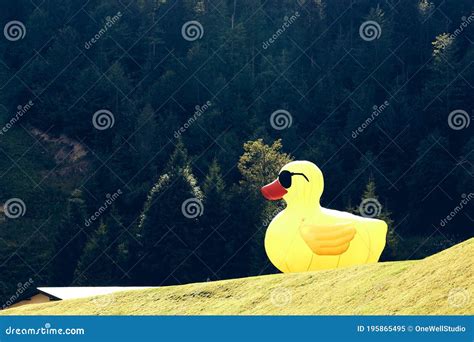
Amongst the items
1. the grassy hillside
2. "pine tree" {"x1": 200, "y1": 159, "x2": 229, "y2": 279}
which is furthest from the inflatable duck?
"pine tree" {"x1": 200, "y1": 159, "x2": 229, "y2": 279}

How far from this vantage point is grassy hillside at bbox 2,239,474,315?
2509 cm

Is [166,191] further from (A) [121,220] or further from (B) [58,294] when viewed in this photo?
(B) [58,294]

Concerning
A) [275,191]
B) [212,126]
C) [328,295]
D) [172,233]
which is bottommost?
[172,233]

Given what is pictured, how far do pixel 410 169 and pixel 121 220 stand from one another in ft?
49.3

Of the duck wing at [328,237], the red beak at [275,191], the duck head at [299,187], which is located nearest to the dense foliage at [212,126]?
the red beak at [275,191]

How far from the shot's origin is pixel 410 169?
64.1 metres

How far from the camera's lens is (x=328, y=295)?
2759 cm

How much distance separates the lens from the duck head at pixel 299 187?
33.6m

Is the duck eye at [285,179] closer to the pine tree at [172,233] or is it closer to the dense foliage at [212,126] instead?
the dense foliage at [212,126]

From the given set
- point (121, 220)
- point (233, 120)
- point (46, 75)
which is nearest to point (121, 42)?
point (46, 75)

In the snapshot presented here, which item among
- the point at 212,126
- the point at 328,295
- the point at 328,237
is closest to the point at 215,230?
the point at 212,126

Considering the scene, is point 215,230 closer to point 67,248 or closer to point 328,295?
point 67,248

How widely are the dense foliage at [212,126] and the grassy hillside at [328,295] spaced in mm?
24257

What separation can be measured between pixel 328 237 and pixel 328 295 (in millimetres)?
5267
